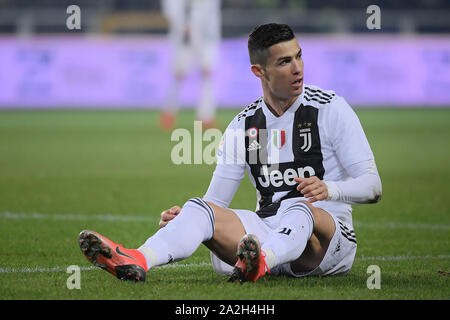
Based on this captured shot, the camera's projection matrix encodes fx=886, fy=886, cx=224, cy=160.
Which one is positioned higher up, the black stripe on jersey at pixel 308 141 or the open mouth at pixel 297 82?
the open mouth at pixel 297 82

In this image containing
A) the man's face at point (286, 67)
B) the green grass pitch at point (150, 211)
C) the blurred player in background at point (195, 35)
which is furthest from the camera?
the blurred player in background at point (195, 35)

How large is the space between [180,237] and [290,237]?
54 centimetres

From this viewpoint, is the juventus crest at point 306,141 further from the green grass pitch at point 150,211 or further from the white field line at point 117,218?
the white field line at point 117,218

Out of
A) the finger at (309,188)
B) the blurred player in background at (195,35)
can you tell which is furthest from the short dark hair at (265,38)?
the blurred player in background at (195,35)

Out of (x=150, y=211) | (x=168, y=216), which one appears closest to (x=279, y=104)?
(x=168, y=216)

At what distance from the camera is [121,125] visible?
18.4m

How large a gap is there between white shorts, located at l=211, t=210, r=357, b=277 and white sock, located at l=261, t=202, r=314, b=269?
25cm

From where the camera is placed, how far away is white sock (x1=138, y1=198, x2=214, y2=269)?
4.31 metres

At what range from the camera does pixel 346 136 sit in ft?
15.0

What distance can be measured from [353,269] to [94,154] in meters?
8.54

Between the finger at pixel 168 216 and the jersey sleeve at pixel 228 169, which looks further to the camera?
the jersey sleeve at pixel 228 169

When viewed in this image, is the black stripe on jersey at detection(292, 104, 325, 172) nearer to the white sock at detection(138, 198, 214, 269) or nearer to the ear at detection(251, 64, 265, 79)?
the ear at detection(251, 64, 265, 79)

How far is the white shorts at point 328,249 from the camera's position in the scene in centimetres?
457
